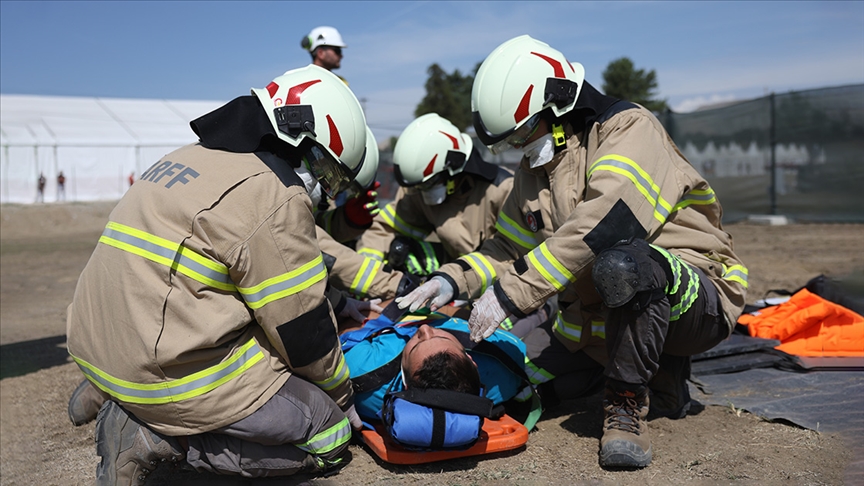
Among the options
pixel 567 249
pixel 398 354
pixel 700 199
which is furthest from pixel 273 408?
pixel 700 199

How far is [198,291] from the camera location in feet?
8.11

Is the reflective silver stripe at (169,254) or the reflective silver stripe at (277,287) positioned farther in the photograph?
the reflective silver stripe at (277,287)

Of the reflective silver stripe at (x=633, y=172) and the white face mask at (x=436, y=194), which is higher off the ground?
the reflective silver stripe at (x=633, y=172)

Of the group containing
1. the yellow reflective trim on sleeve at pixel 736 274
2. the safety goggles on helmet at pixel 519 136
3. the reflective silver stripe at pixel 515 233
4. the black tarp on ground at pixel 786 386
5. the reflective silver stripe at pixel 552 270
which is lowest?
the black tarp on ground at pixel 786 386

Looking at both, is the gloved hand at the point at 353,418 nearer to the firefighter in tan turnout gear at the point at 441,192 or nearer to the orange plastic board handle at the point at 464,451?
the orange plastic board handle at the point at 464,451

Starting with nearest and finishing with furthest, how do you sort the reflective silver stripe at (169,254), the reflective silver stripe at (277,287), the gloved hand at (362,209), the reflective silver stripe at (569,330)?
the reflective silver stripe at (169,254), the reflective silver stripe at (277,287), the reflective silver stripe at (569,330), the gloved hand at (362,209)

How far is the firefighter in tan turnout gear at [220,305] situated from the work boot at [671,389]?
1733 millimetres

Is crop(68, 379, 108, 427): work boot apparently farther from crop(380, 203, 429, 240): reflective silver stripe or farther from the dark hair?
crop(380, 203, 429, 240): reflective silver stripe

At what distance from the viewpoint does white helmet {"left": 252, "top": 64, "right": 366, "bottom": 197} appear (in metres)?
2.72

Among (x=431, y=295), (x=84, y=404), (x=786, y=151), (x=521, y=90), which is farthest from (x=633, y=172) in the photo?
(x=786, y=151)

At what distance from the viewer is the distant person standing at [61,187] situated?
84.2ft

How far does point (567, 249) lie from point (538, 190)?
2.47 feet

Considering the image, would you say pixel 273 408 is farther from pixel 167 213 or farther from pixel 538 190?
pixel 538 190

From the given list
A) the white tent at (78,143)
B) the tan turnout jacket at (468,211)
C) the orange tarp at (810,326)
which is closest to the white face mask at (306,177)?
the tan turnout jacket at (468,211)
